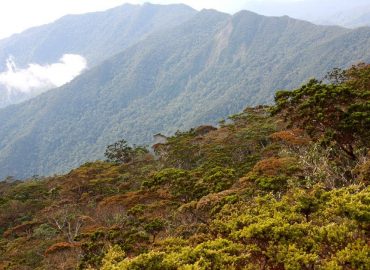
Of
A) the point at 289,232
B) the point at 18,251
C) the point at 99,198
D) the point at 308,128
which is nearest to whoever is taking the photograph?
the point at 289,232

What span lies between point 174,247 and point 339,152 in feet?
62.2

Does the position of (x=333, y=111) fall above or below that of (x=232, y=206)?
above

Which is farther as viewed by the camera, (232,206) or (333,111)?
(333,111)

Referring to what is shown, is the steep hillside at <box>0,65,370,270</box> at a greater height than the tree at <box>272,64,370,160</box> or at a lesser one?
lesser

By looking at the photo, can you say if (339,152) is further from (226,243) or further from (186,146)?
(186,146)

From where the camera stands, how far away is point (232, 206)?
74.9ft

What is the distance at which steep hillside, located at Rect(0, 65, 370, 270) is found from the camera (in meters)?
15.7

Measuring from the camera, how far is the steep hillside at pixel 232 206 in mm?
15742

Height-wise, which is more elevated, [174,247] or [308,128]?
[308,128]

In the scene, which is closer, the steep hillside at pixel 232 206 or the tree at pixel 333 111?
the steep hillside at pixel 232 206

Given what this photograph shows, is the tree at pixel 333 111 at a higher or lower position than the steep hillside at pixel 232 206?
higher

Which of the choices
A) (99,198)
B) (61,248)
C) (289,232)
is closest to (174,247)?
→ (289,232)

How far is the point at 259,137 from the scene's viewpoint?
61.0 metres

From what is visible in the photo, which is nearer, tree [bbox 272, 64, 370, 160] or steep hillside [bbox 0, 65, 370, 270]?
steep hillside [bbox 0, 65, 370, 270]
